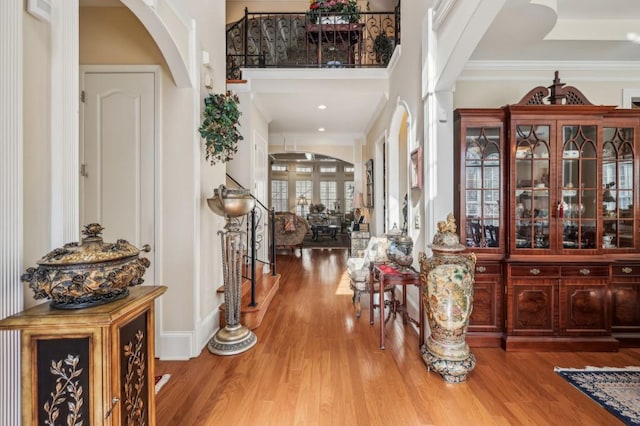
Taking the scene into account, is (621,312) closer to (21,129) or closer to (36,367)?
(36,367)

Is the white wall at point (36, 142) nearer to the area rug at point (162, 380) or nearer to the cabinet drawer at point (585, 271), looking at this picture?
the area rug at point (162, 380)

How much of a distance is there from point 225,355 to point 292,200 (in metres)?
11.3

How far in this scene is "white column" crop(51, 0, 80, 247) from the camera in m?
1.21

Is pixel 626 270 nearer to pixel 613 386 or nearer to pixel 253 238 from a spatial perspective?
pixel 613 386

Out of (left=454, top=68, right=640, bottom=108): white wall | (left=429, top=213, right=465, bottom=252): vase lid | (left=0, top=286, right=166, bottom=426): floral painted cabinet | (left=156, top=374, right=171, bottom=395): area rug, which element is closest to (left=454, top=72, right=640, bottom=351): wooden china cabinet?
(left=454, top=68, right=640, bottom=108): white wall

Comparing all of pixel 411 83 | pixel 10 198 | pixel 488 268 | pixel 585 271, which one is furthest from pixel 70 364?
pixel 585 271

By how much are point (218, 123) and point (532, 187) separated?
2995 mm

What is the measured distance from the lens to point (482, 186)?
2779mm

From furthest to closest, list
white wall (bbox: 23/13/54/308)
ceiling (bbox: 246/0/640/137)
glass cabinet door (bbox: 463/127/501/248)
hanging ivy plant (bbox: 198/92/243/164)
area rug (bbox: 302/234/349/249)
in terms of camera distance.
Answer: area rug (bbox: 302/234/349/249)
glass cabinet door (bbox: 463/127/501/248)
hanging ivy plant (bbox: 198/92/243/164)
ceiling (bbox: 246/0/640/137)
white wall (bbox: 23/13/54/308)

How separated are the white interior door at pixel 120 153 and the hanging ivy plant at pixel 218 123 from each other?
438 millimetres

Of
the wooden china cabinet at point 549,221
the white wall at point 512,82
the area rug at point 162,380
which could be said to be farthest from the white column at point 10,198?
the white wall at point 512,82

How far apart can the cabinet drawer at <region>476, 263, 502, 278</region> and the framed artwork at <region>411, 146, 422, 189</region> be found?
3.11ft

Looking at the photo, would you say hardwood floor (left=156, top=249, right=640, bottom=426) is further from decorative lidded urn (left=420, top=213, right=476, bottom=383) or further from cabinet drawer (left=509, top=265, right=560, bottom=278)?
cabinet drawer (left=509, top=265, right=560, bottom=278)

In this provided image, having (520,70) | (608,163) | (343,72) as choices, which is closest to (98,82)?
(343,72)
